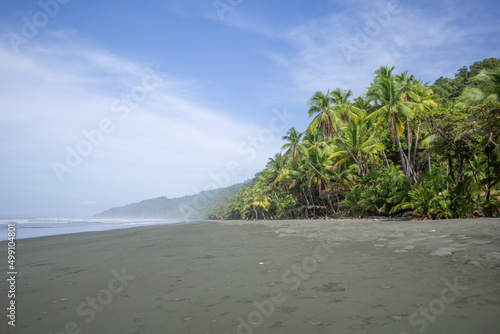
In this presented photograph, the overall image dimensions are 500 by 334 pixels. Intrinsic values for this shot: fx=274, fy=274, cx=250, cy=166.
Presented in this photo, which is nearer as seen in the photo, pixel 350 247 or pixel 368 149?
pixel 350 247

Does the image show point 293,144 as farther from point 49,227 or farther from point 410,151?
point 49,227

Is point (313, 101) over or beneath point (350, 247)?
over

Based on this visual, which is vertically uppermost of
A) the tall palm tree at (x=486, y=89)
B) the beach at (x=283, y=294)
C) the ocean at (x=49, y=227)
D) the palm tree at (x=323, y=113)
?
the palm tree at (x=323, y=113)

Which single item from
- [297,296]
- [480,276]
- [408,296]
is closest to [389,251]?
[480,276]

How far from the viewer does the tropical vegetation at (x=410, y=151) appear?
1156cm

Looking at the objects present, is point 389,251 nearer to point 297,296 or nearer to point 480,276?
point 480,276

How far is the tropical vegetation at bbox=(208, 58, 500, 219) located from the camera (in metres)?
11.6

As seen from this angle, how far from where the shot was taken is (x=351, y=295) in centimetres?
307

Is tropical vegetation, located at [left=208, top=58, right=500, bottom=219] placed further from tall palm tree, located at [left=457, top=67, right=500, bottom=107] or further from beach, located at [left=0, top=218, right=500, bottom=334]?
beach, located at [left=0, top=218, right=500, bottom=334]

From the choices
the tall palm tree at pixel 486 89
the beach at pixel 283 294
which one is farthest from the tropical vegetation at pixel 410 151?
the beach at pixel 283 294

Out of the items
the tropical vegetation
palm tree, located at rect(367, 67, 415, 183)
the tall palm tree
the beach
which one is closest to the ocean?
the beach

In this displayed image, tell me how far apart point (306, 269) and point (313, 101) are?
2760cm

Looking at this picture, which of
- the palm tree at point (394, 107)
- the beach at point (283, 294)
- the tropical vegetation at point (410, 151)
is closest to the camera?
the beach at point (283, 294)

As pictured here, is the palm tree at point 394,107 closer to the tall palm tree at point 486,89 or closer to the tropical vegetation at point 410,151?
the tropical vegetation at point 410,151
